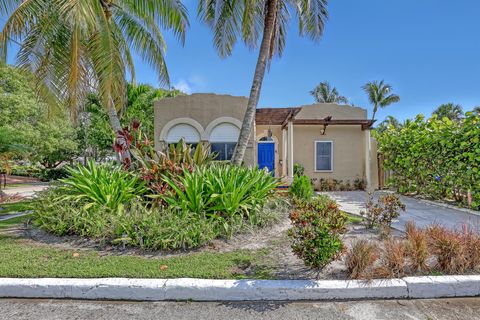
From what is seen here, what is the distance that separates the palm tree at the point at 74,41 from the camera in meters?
6.78

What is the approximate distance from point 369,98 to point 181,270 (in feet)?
123

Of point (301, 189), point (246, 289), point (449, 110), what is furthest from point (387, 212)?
point (449, 110)

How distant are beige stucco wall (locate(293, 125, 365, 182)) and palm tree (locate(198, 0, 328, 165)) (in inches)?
214

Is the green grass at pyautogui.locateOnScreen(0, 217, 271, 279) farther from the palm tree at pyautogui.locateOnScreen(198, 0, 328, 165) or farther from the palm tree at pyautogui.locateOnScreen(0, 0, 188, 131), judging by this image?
the palm tree at pyautogui.locateOnScreen(0, 0, 188, 131)

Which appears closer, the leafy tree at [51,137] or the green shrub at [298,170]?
the green shrub at [298,170]

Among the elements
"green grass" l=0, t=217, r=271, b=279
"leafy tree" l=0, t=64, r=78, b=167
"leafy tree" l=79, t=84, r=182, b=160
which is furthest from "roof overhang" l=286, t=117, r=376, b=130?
"leafy tree" l=0, t=64, r=78, b=167

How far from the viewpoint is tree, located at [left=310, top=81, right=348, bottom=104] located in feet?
122

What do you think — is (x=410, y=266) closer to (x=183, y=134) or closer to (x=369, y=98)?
(x=183, y=134)

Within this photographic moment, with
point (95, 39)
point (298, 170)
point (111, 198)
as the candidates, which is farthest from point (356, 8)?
point (111, 198)

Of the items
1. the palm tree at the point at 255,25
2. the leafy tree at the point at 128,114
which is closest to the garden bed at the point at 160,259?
the palm tree at the point at 255,25

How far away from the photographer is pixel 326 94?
122 feet

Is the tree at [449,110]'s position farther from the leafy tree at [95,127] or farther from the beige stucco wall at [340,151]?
the leafy tree at [95,127]

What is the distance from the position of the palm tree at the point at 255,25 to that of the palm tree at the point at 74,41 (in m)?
1.21

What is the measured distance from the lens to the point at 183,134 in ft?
41.9
